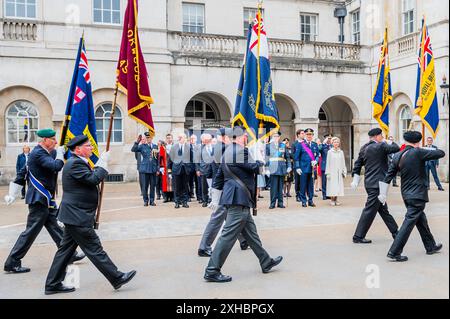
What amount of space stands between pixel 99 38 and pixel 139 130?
406cm

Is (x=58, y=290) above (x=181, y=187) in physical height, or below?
below

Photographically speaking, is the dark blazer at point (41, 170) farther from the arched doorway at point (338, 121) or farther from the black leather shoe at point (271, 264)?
the arched doorway at point (338, 121)

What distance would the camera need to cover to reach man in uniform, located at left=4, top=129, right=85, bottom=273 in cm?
663

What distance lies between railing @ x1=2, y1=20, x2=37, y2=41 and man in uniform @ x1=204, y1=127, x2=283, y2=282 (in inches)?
601

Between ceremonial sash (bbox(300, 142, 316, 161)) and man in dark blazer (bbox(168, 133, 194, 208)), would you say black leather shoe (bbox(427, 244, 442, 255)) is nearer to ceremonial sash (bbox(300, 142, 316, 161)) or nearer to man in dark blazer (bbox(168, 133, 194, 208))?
ceremonial sash (bbox(300, 142, 316, 161))

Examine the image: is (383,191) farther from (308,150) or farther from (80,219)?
(308,150)

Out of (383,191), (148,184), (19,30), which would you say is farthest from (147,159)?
(19,30)

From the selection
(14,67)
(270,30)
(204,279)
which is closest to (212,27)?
(270,30)

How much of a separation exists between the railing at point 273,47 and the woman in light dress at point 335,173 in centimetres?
927

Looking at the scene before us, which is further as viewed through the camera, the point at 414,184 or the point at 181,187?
the point at 181,187

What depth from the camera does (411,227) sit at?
6977mm

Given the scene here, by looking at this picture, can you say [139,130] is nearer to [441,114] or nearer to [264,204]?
[264,204]

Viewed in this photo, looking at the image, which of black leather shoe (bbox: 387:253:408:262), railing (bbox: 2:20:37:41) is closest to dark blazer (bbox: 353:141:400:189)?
black leather shoe (bbox: 387:253:408:262)

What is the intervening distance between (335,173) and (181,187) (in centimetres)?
431
